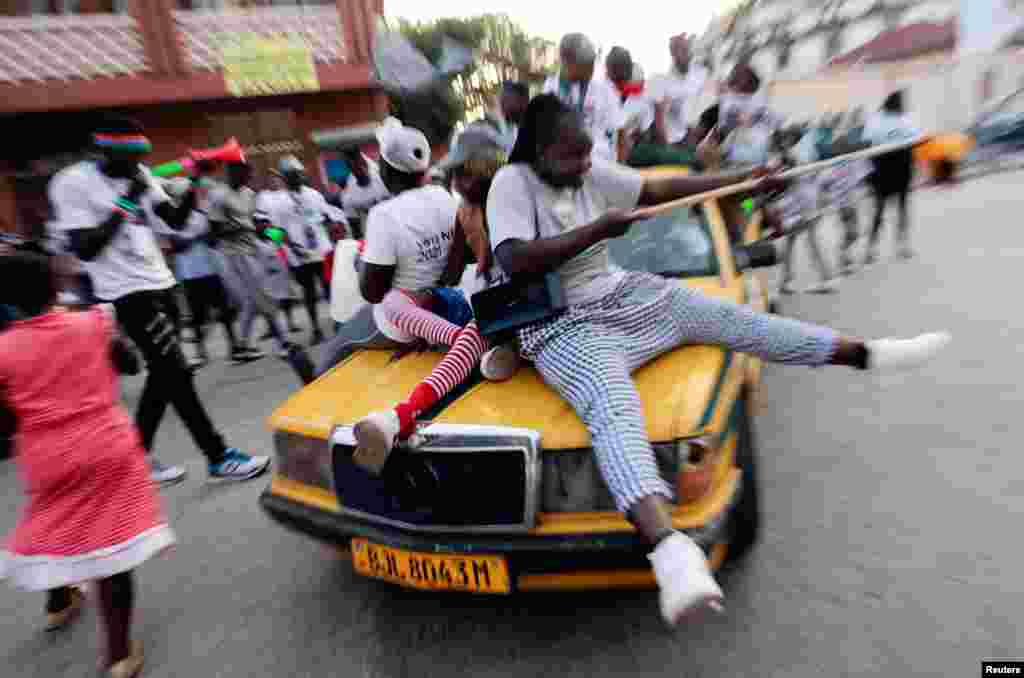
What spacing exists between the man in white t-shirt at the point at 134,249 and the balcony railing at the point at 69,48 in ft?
40.3

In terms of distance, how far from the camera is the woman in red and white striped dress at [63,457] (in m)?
2.32

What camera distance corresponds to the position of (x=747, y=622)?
2.34 metres

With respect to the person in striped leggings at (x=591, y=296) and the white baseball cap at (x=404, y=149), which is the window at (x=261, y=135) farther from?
the person in striped leggings at (x=591, y=296)

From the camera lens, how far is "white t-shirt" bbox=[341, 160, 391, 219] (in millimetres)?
8047

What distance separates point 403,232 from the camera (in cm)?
319

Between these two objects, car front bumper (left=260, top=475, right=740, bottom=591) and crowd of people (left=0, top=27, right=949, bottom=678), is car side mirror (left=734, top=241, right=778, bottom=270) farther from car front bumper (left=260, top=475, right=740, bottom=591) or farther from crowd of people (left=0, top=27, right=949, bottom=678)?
car front bumper (left=260, top=475, right=740, bottom=591)

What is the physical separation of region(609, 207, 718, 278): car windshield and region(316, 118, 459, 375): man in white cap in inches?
35.6

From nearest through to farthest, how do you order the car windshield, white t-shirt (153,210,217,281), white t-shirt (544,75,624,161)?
the car windshield, white t-shirt (544,75,624,161), white t-shirt (153,210,217,281)

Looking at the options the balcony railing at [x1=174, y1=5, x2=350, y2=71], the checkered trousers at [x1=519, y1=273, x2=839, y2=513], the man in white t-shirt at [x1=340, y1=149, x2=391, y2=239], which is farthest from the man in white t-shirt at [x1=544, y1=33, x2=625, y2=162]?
the balcony railing at [x1=174, y1=5, x2=350, y2=71]

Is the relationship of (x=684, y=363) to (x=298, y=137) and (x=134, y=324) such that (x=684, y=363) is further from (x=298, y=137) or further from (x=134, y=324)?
(x=298, y=137)

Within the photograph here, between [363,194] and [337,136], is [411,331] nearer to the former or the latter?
[363,194]

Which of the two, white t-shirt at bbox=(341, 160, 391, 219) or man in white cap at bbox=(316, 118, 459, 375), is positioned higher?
white t-shirt at bbox=(341, 160, 391, 219)

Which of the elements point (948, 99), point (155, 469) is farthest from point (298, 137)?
point (948, 99)

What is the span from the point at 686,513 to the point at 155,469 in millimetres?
3638
